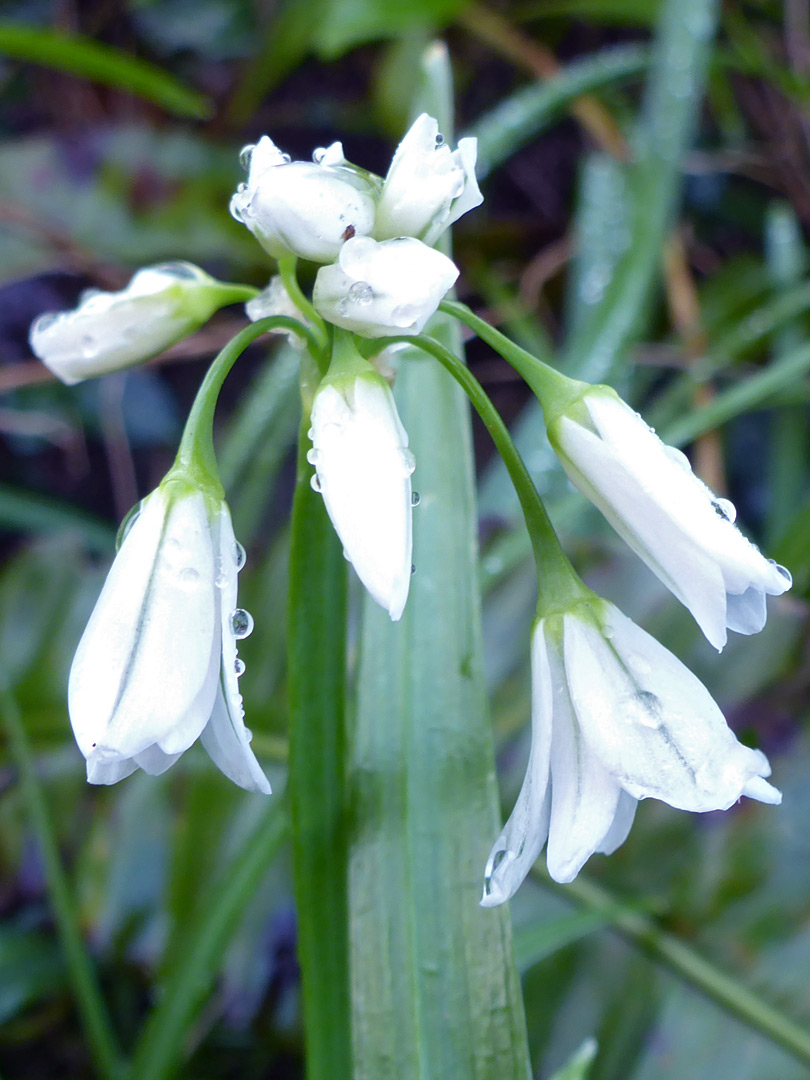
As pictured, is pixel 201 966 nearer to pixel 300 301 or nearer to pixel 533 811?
pixel 533 811

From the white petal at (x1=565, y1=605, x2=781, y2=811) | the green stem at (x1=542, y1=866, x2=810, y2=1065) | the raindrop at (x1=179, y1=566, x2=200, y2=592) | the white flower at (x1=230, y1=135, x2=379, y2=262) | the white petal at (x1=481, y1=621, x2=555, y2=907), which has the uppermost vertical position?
the white flower at (x1=230, y1=135, x2=379, y2=262)

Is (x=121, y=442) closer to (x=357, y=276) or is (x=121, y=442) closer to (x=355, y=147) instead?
(x=355, y=147)

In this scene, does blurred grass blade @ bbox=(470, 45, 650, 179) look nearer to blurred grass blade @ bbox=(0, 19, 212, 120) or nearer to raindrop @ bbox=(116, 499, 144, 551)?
blurred grass blade @ bbox=(0, 19, 212, 120)

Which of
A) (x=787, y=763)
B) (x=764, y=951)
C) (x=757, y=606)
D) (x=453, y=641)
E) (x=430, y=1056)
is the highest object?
(x=757, y=606)

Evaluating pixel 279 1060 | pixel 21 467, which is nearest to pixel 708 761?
pixel 279 1060

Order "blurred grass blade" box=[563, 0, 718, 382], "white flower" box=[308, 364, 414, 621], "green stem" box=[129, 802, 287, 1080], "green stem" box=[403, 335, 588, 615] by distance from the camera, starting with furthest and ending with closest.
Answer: "blurred grass blade" box=[563, 0, 718, 382]
"green stem" box=[129, 802, 287, 1080]
"green stem" box=[403, 335, 588, 615]
"white flower" box=[308, 364, 414, 621]

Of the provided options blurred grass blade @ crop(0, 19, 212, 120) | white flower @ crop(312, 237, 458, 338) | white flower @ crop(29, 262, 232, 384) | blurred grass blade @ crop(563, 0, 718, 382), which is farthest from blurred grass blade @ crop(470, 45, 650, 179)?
white flower @ crop(312, 237, 458, 338)

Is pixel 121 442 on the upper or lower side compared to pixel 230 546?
lower

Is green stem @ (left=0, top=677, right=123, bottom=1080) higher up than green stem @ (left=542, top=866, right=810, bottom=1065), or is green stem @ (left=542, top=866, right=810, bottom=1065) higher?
green stem @ (left=0, top=677, right=123, bottom=1080)
